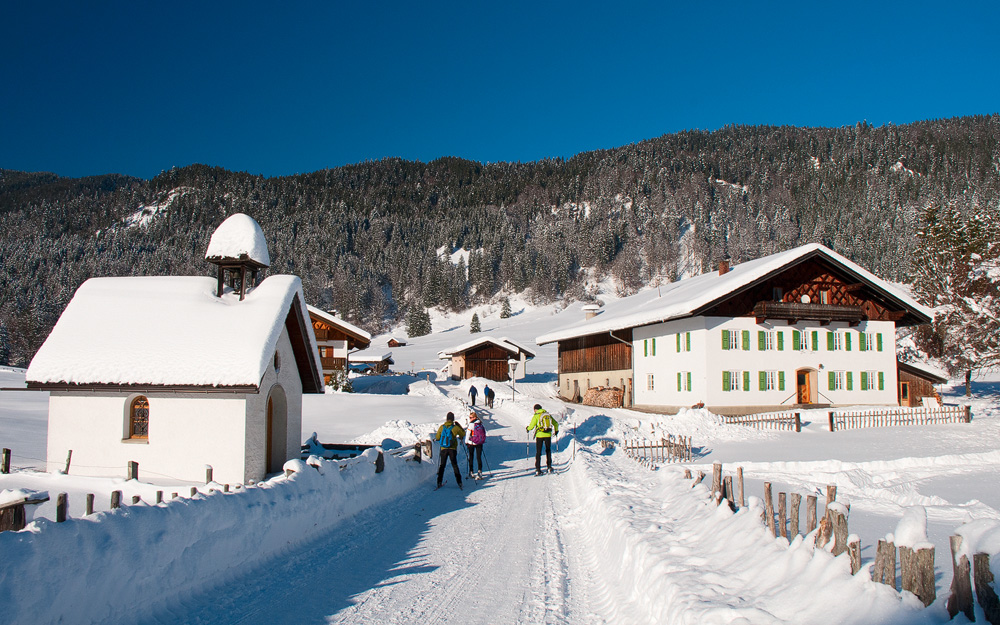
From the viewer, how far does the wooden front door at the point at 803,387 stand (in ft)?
108

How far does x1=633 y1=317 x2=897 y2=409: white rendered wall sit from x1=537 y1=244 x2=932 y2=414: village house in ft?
0.17

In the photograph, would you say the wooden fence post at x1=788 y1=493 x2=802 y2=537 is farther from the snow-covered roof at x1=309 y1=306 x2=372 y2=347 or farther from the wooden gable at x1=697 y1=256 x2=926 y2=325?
the snow-covered roof at x1=309 y1=306 x2=372 y2=347

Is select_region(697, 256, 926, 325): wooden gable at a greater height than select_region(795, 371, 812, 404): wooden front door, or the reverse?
select_region(697, 256, 926, 325): wooden gable

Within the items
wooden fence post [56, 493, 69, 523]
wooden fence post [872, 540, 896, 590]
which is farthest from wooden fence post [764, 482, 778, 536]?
wooden fence post [56, 493, 69, 523]

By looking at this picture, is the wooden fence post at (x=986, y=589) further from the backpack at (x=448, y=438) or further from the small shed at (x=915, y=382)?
the small shed at (x=915, y=382)

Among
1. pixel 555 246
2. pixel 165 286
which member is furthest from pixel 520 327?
pixel 165 286

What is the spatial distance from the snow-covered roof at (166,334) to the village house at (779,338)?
20.7m

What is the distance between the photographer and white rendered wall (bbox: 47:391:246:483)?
45.1ft

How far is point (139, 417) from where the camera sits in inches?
572

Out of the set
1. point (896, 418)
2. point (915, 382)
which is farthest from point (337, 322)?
point (915, 382)

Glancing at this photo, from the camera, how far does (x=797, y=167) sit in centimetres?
18550

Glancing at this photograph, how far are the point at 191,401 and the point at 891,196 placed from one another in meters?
170

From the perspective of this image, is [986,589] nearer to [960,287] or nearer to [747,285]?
[747,285]

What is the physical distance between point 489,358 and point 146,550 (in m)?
56.1
